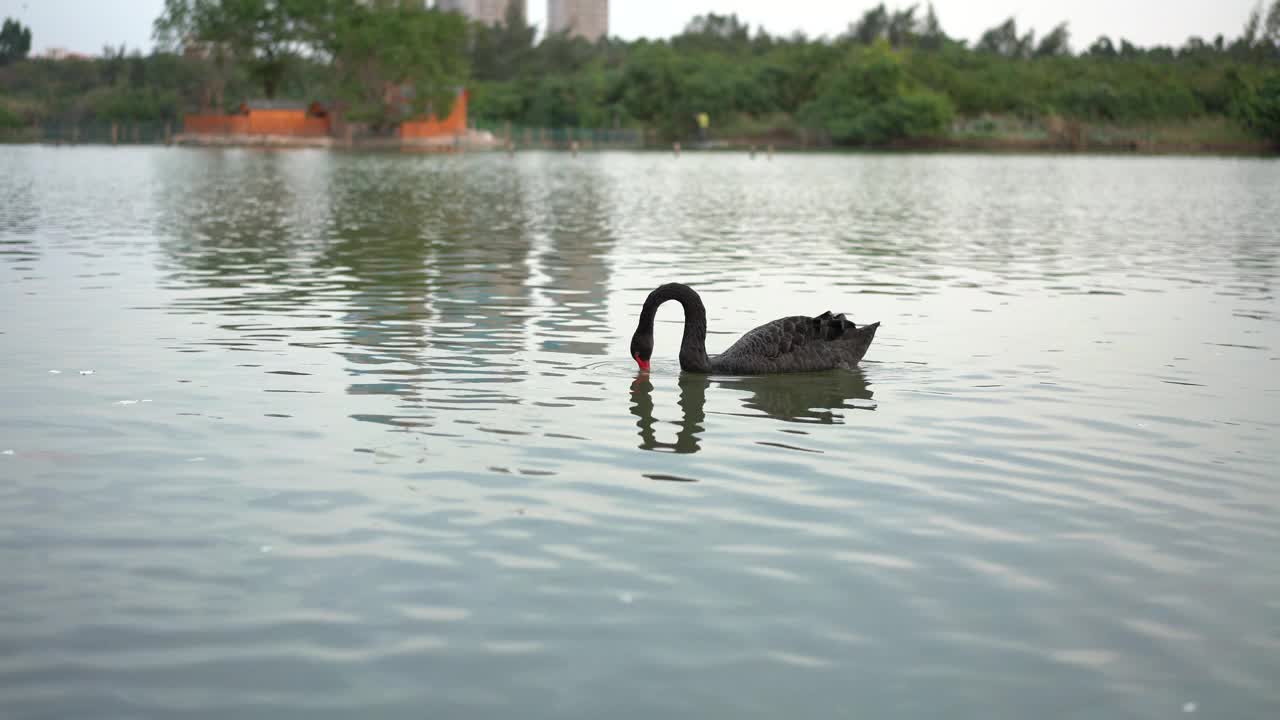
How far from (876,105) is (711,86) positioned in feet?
63.4

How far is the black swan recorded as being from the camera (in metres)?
10.2

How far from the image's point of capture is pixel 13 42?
18688 cm

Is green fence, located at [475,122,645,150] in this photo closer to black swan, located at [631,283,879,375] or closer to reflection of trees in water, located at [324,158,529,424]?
reflection of trees in water, located at [324,158,529,424]

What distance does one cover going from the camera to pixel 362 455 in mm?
7715

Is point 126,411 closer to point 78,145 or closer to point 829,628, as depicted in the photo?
point 829,628

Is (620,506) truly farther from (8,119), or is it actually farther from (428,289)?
(8,119)

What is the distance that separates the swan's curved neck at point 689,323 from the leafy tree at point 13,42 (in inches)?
7716

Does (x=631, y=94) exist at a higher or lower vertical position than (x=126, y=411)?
higher

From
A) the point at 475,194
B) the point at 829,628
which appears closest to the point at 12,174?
the point at 475,194

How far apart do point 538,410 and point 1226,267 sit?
14.3m

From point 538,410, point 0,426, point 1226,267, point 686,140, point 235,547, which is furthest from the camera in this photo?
point 686,140

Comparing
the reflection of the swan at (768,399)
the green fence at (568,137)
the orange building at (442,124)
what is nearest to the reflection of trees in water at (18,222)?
the reflection of the swan at (768,399)

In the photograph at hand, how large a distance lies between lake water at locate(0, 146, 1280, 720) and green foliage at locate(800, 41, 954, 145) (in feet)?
325

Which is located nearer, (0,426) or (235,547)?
(235,547)
